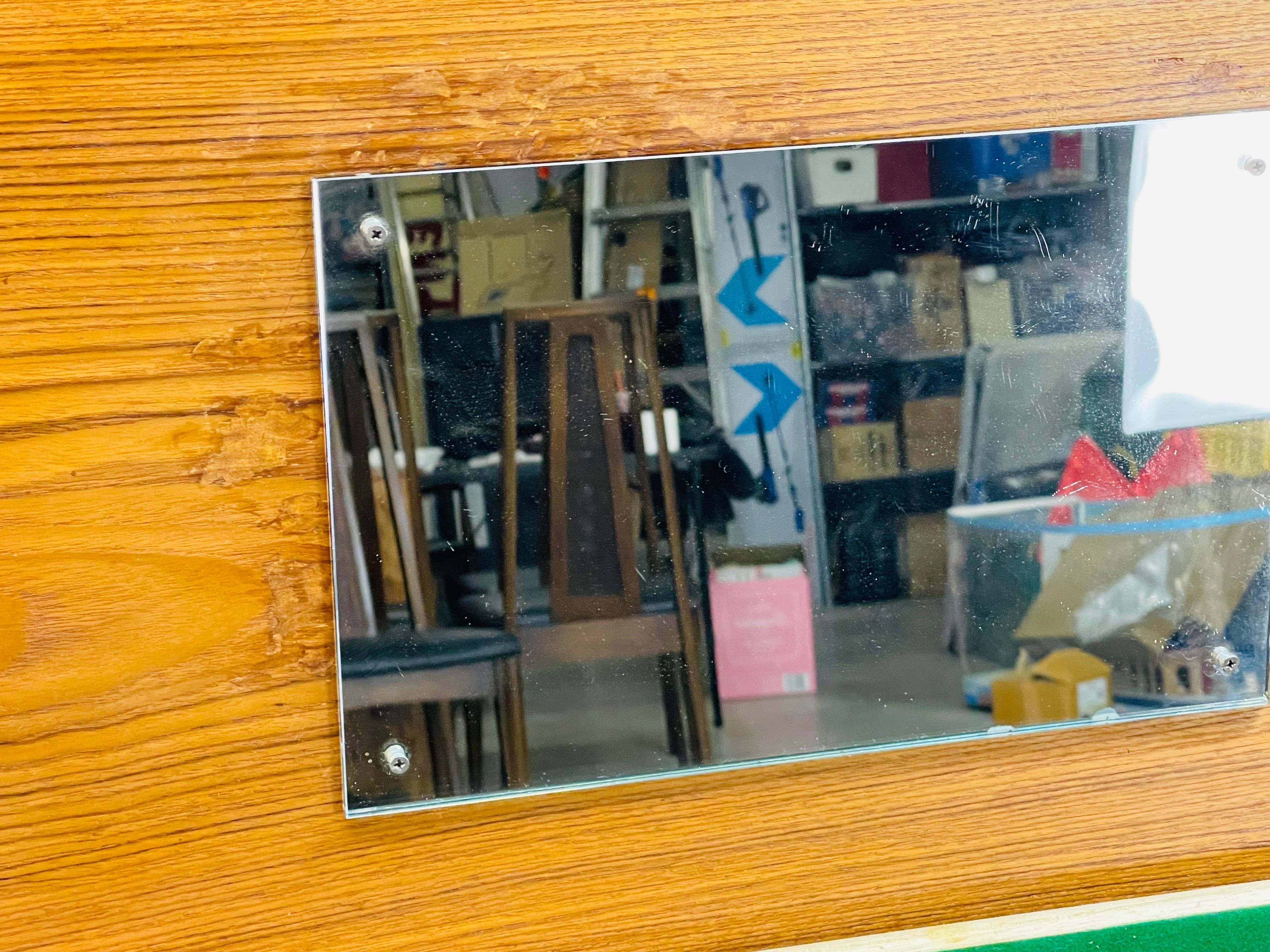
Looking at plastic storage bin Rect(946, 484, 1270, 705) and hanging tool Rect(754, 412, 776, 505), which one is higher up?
hanging tool Rect(754, 412, 776, 505)

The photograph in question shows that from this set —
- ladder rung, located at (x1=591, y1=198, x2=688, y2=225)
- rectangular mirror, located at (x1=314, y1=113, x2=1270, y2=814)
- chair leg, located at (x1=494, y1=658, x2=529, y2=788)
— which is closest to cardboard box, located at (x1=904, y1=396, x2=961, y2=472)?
rectangular mirror, located at (x1=314, y1=113, x2=1270, y2=814)

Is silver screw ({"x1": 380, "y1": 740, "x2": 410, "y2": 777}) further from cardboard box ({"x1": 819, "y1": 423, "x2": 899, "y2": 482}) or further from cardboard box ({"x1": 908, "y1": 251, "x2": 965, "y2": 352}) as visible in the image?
cardboard box ({"x1": 908, "y1": 251, "x2": 965, "y2": 352})

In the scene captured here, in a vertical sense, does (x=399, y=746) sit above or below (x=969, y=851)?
above

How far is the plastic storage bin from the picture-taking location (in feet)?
2.70

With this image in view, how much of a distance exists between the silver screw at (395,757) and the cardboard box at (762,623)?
23 centimetres

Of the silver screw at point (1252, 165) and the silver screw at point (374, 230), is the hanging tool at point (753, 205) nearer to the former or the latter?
the silver screw at point (374, 230)

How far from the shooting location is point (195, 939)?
0.79 m

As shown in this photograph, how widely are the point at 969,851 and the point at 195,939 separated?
0.59 m

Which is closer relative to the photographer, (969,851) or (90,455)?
(90,455)

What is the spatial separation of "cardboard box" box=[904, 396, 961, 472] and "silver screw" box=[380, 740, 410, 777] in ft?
1.40

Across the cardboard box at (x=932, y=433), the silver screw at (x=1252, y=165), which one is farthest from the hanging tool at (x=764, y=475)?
the silver screw at (x=1252, y=165)

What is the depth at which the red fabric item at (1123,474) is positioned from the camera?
0.83 meters

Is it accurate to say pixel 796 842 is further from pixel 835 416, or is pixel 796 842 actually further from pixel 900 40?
pixel 900 40

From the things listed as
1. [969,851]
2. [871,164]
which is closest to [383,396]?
[871,164]
